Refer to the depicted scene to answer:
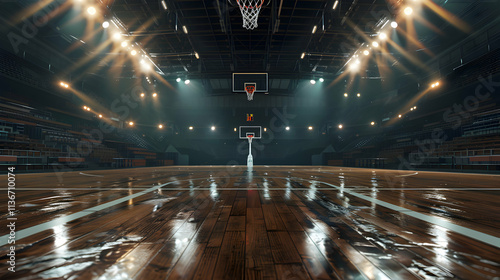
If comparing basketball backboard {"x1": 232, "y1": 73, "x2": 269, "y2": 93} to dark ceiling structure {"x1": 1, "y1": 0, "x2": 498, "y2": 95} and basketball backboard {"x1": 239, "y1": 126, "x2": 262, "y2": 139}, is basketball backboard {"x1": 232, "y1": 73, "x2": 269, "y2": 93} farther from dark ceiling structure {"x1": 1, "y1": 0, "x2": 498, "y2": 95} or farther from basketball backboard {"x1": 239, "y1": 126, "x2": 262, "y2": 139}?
basketball backboard {"x1": 239, "y1": 126, "x2": 262, "y2": 139}

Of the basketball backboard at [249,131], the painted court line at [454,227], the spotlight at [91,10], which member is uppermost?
the spotlight at [91,10]

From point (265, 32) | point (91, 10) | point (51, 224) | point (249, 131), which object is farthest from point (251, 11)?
point (249, 131)

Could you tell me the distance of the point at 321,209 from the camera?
210cm

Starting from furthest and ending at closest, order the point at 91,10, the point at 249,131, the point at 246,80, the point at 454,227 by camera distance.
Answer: the point at 249,131, the point at 246,80, the point at 91,10, the point at 454,227

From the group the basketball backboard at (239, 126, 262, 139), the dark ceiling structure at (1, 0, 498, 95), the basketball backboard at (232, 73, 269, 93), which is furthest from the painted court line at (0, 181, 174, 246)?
the basketball backboard at (239, 126, 262, 139)

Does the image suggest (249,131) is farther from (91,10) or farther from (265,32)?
(91,10)

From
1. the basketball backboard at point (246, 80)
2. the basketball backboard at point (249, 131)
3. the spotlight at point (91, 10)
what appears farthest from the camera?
the basketball backboard at point (249, 131)

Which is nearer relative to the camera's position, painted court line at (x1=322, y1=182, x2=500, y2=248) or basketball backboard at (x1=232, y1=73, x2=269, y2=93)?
painted court line at (x1=322, y1=182, x2=500, y2=248)

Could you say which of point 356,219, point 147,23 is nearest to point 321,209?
point 356,219

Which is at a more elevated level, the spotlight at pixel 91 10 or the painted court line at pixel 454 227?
the spotlight at pixel 91 10

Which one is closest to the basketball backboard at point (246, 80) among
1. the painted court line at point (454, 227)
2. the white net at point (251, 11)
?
the white net at point (251, 11)

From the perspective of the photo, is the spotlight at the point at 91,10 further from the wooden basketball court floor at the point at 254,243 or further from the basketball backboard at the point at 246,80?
the wooden basketball court floor at the point at 254,243

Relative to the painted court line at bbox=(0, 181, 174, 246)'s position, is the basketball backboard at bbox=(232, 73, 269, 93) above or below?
above

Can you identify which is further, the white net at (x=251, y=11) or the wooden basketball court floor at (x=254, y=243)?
the white net at (x=251, y=11)
